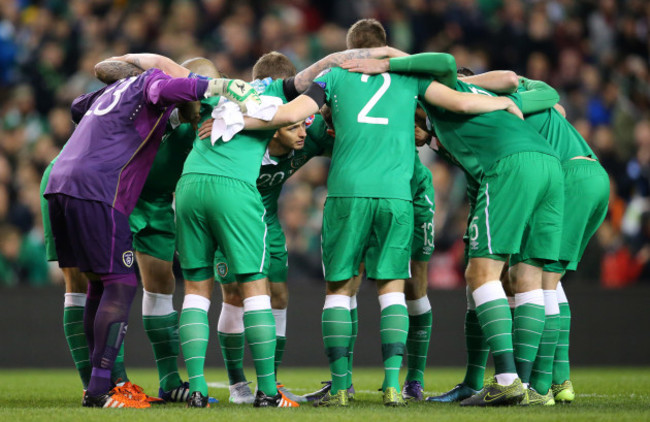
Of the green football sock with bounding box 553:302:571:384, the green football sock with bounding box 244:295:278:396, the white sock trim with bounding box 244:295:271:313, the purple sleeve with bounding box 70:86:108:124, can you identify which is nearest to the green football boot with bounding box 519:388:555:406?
the green football sock with bounding box 553:302:571:384

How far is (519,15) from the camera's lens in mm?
11633

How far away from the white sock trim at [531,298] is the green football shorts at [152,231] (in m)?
2.30

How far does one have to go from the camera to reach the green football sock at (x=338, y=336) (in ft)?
15.9

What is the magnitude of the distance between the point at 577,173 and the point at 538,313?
1032 millimetres

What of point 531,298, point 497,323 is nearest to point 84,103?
point 497,323

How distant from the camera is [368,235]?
4.94m

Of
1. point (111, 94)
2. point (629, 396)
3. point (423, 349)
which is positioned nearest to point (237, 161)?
point (111, 94)

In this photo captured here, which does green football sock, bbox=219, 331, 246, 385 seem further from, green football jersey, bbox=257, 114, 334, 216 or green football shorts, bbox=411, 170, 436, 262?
green football shorts, bbox=411, 170, 436, 262

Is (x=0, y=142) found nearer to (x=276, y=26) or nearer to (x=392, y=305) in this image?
(x=276, y=26)

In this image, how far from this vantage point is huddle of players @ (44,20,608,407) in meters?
4.77

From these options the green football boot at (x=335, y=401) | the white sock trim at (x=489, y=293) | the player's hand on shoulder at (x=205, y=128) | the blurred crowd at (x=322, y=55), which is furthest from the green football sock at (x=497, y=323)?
the blurred crowd at (x=322, y=55)

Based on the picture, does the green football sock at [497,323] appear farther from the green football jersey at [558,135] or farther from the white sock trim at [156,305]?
the white sock trim at [156,305]

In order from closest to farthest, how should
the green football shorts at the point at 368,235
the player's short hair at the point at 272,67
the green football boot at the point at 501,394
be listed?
1. the green football boot at the point at 501,394
2. the green football shorts at the point at 368,235
3. the player's short hair at the point at 272,67

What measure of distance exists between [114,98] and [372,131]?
5.20ft
